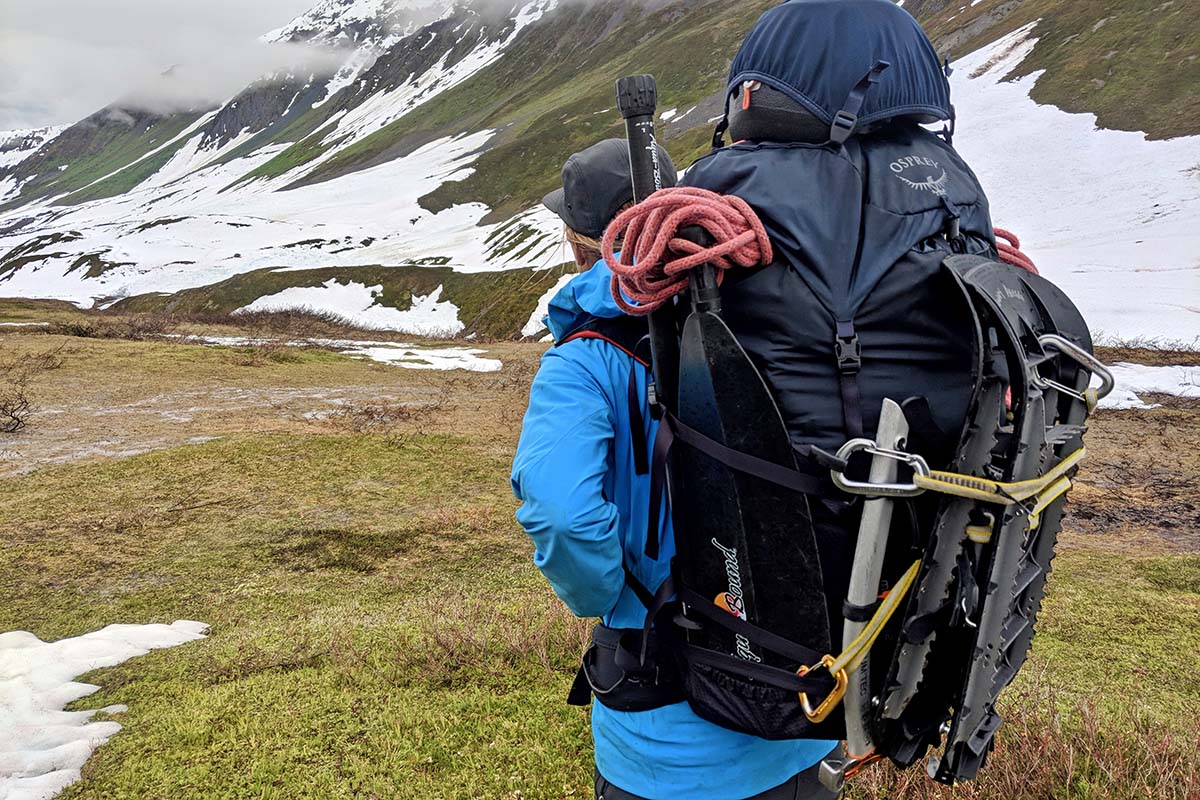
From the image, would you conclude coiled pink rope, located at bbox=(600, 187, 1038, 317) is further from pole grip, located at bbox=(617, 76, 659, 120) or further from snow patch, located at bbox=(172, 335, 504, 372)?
snow patch, located at bbox=(172, 335, 504, 372)

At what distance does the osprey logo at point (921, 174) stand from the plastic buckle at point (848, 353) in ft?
1.40

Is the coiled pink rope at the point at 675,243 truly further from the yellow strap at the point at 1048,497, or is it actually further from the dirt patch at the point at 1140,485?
the dirt patch at the point at 1140,485

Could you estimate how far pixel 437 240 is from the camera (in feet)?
277

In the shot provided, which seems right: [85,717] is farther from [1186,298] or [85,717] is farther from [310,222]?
[310,222]

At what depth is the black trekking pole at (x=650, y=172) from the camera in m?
1.95

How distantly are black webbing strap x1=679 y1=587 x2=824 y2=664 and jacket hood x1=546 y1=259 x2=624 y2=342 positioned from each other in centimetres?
82

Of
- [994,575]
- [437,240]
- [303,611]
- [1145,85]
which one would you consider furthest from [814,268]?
[437,240]

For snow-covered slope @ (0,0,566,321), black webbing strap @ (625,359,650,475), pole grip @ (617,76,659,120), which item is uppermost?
snow-covered slope @ (0,0,566,321)

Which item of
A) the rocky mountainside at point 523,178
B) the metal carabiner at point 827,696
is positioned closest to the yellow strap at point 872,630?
the metal carabiner at point 827,696

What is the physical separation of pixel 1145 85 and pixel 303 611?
61.6 metres

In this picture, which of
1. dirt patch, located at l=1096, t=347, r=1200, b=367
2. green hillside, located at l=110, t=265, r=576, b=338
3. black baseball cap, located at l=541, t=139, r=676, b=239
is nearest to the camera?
black baseball cap, located at l=541, t=139, r=676, b=239

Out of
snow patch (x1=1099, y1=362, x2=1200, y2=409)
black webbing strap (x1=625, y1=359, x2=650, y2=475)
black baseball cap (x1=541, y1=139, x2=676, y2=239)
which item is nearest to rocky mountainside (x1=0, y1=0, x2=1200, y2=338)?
black baseball cap (x1=541, y1=139, x2=676, y2=239)

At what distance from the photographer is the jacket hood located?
2053mm

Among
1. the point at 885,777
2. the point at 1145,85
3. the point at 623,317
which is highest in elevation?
the point at 623,317
